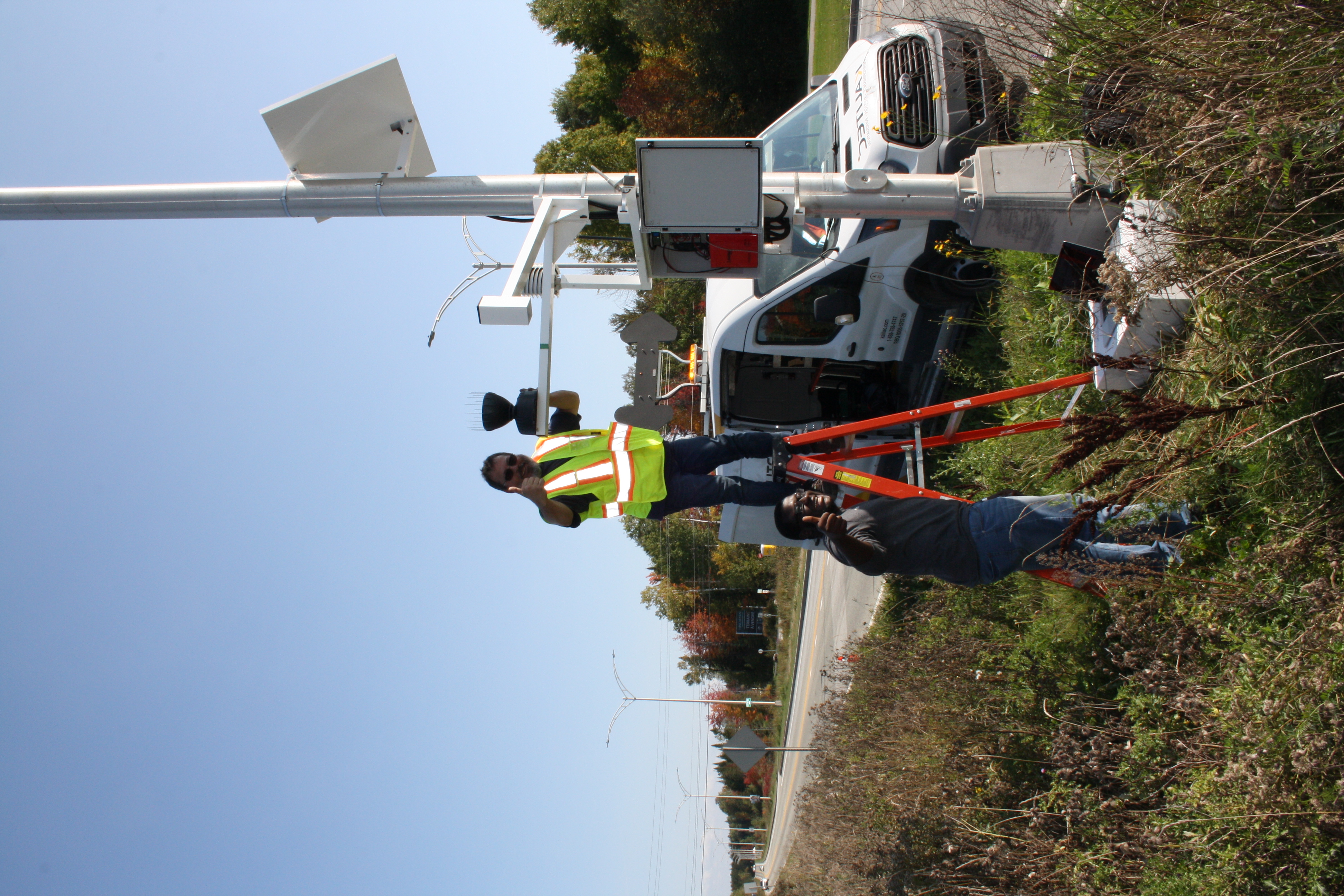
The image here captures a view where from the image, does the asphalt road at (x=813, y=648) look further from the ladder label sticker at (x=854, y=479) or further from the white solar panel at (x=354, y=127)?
the white solar panel at (x=354, y=127)

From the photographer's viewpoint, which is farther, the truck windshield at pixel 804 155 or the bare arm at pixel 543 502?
the truck windshield at pixel 804 155

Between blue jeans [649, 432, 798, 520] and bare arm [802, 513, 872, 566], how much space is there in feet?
2.46

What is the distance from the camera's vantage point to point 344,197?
519 centimetres

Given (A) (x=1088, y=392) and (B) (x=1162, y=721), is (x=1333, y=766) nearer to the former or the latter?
(B) (x=1162, y=721)

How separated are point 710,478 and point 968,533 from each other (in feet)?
5.30

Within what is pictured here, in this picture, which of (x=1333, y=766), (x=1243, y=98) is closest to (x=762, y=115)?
(x=1243, y=98)

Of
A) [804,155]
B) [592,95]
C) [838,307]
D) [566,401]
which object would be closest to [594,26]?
[592,95]

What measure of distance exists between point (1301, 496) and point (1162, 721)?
1375mm

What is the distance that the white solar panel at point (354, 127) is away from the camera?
16.2 ft

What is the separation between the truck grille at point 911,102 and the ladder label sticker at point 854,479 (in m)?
3.12

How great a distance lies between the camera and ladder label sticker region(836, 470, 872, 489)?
4941 millimetres

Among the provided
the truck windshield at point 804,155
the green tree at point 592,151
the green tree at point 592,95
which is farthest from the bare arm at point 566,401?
the green tree at point 592,95

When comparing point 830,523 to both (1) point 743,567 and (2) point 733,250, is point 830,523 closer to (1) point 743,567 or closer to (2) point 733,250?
(2) point 733,250

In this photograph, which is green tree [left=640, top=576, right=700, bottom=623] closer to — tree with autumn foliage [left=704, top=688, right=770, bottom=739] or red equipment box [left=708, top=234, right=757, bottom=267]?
tree with autumn foliage [left=704, top=688, right=770, bottom=739]
